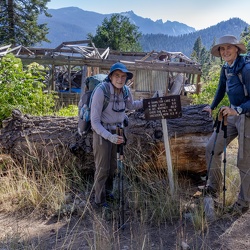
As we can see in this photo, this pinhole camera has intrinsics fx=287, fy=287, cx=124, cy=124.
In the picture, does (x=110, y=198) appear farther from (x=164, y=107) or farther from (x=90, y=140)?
(x=164, y=107)

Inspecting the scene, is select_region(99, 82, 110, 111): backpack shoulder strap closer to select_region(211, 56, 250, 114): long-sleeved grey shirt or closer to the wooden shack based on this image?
select_region(211, 56, 250, 114): long-sleeved grey shirt

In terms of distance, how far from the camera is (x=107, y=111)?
11.5 ft

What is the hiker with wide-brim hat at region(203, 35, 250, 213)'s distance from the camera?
10.6ft

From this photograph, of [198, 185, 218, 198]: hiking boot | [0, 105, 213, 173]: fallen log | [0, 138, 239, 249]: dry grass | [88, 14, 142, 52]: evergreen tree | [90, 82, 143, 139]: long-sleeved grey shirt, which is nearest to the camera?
[0, 138, 239, 249]: dry grass

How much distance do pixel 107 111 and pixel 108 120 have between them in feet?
0.38

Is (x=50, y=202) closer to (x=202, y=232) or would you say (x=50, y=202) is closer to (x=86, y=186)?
(x=86, y=186)

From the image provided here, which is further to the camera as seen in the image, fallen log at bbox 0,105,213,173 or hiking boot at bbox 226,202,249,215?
fallen log at bbox 0,105,213,173

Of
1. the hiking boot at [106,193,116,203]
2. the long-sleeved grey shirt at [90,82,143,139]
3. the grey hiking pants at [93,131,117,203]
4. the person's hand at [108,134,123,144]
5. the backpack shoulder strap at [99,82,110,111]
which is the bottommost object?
the hiking boot at [106,193,116,203]

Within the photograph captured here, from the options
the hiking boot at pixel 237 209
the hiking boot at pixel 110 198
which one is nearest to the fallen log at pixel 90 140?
the hiking boot at pixel 110 198

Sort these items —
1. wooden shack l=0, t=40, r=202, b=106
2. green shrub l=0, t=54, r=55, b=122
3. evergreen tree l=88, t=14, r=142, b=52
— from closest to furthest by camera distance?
green shrub l=0, t=54, r=55, b=122 < wooden shack l=0, t=40, r=202, b=106 < evergreen tree l=88, t=14, r=142, b=52

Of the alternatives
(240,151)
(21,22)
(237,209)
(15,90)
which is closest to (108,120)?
(240,151)

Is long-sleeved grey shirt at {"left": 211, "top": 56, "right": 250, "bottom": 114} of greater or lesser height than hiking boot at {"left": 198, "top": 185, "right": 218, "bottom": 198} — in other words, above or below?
above

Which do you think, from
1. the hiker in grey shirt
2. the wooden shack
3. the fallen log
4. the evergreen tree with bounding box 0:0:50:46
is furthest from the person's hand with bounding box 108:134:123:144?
the evergreen tree with bounding box 0:0:50:46

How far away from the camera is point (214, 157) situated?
375 centimetres
